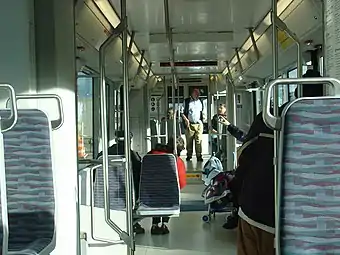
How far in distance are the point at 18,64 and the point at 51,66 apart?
0.28 meters

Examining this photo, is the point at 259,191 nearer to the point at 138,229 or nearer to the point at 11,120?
the point at 11,120

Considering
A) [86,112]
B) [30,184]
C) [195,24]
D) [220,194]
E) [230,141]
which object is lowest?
[220,194]

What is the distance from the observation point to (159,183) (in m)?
5.90

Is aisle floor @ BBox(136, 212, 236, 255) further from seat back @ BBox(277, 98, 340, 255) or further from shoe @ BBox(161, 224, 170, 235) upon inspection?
seat back @ BBox(277, 98, 340, 255)

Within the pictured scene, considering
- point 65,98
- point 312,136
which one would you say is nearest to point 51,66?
point 65,98

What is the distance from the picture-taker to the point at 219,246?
6156 millimetres

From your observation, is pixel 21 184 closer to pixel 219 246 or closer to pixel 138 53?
pixel 219 246

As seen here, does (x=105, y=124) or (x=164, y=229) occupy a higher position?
(x=105, y=124)

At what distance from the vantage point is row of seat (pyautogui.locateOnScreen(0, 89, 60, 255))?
2260mm

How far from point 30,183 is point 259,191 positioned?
123 centimetres

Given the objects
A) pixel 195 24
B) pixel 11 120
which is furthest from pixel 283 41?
pixel 11 120

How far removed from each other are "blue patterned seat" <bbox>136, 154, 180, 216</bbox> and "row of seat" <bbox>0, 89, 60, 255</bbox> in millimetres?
3431

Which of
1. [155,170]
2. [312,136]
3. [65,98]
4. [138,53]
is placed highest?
[138,53]

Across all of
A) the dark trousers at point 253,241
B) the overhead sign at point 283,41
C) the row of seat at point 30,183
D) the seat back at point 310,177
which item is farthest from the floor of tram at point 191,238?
the seat back at point 310,177
